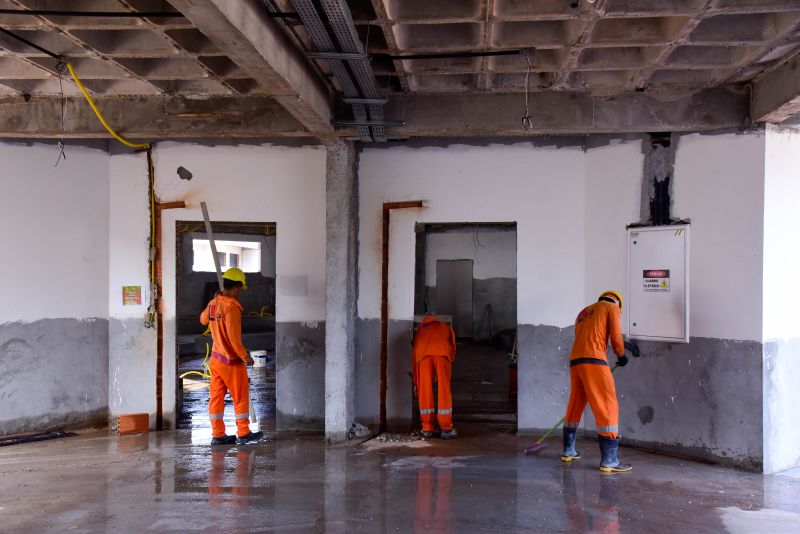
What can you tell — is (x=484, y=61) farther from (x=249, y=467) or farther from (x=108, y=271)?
(x=108, y=271)

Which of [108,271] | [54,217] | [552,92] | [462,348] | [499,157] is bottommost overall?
[462,348]

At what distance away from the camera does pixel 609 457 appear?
19.0ft

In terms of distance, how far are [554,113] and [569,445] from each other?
3.40m

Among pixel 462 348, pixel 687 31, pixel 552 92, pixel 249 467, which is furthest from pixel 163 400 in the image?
pixel 462 348

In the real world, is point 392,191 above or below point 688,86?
below

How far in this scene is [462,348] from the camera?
1516 centimetres

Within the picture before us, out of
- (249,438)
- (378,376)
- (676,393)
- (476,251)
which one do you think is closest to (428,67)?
(378,376)

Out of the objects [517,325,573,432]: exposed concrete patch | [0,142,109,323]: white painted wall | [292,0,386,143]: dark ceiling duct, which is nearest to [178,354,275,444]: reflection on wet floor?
[0,142,109,323]: white painted wall

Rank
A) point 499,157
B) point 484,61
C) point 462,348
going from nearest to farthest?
point 484,61, point 499,157, point 462,348

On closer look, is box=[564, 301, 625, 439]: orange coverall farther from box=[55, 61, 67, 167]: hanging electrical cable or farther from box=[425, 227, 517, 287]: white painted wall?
box=[425, 227, 517, 287]: white painted wall

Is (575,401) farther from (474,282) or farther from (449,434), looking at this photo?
(474,282)

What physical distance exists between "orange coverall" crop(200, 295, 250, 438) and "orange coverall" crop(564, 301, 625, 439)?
11.9ft

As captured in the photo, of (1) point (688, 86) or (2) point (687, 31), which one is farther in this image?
(1) point (688, 86)

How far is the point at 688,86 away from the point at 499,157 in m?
2.10
